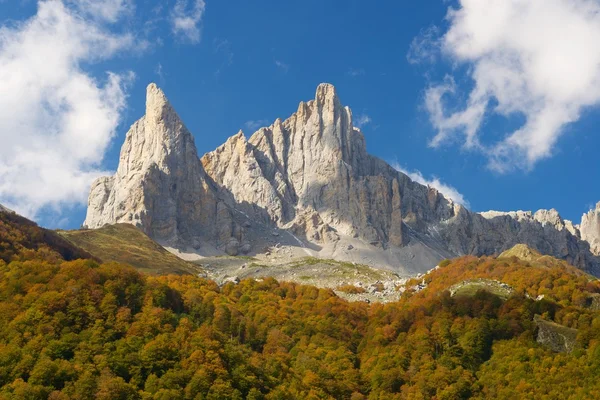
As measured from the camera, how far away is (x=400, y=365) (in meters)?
97.6

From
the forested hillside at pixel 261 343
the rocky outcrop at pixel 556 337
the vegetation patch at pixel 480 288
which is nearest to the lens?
the forested hillside at pixel 261 343

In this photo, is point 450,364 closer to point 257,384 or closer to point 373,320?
point 373,320

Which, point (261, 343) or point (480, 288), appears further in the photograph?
point (480, 288)

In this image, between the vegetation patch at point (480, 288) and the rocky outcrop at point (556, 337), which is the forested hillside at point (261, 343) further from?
the vegetation patch at point (480, 288)

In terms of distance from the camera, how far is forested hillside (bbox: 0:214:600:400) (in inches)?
2997

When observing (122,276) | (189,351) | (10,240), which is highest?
(10,240)

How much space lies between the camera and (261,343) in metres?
103

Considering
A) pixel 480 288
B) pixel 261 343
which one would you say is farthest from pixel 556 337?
pixel 261 343

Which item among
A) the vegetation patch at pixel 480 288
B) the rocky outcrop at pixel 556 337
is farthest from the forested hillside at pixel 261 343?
the vegetation patch at pixel 480 288

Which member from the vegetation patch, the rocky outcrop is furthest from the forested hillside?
the vegetation patch

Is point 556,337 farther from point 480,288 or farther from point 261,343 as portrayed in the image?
point 261,343

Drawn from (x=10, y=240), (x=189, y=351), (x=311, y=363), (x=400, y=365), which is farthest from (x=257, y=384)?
(x=10, y=240)

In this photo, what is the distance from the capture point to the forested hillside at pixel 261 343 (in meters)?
76.1

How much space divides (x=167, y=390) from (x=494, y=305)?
54.4 meters
